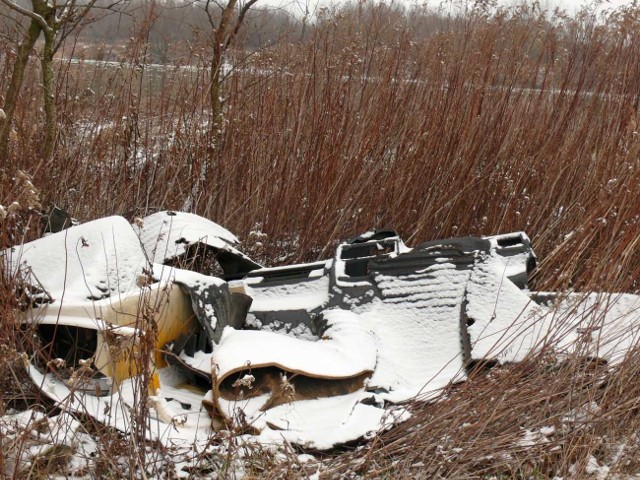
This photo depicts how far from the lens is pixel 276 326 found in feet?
9.53

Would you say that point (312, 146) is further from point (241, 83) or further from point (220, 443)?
point (220, 443)

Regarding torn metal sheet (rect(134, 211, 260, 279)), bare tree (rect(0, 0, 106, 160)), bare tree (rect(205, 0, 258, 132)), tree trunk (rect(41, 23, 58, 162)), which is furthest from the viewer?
bare tree (rect(205, 0, 258, 132))

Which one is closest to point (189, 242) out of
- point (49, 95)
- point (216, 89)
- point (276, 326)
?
point (276, 326)

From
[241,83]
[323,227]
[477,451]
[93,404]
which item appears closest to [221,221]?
[323,227]

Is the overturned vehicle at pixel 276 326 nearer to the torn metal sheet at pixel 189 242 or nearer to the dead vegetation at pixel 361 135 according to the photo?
the torn metal sheet at pixel 189 242

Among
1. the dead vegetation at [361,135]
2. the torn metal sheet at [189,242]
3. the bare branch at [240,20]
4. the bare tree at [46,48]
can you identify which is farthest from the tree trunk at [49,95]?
the bare branch at [240,20]

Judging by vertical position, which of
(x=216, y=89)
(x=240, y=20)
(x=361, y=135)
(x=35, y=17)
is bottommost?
(x=361, y=135)

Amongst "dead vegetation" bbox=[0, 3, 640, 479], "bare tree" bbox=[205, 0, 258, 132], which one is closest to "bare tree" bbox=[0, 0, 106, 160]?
"dead vegetation" bbox=[0, 3, 640, 479]

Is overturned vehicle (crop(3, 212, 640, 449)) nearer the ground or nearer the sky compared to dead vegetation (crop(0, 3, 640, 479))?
nearer the ground

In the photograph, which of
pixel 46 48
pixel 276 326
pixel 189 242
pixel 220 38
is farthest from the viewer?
pixel 220 38

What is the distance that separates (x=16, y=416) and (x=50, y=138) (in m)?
1.87

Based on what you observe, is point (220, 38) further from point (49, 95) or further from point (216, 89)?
point (49, 95)

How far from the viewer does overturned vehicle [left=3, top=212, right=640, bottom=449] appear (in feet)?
7.33

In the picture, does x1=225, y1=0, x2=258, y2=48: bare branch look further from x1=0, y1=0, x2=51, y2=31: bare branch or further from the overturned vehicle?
the overturned vehicle
